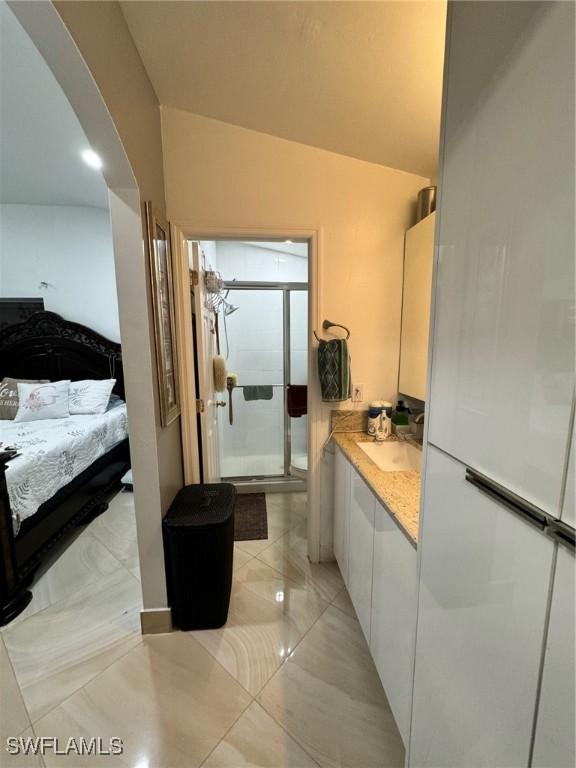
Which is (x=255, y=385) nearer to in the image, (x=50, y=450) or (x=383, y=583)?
(x=50, y=450)

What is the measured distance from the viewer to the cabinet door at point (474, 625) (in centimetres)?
50

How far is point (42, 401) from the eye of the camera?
2.82 metres

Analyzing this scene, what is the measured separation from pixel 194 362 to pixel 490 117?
1.63 m

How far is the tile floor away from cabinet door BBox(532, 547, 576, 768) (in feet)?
3.36

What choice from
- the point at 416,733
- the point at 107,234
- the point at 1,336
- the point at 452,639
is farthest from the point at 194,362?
the point at 1,336

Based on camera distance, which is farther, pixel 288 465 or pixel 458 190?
pixel 288 465

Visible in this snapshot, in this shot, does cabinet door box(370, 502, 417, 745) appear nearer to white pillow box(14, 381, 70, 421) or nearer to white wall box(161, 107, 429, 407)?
white wall box(161, 107, 429, 407)

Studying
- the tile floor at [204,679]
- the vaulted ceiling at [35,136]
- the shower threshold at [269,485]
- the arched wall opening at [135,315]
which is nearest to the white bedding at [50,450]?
the tile floor at [204,679]

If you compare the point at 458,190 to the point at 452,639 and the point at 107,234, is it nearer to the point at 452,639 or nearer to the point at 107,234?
the point at 452,639

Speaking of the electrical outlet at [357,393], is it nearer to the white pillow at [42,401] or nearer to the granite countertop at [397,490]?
the granite countertop at [397,490]

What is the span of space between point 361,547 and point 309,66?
6.91 feet

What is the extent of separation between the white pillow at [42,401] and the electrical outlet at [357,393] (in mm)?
2779

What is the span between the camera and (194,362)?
1.82 metres

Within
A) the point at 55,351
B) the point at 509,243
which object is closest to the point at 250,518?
the point at 509,243
